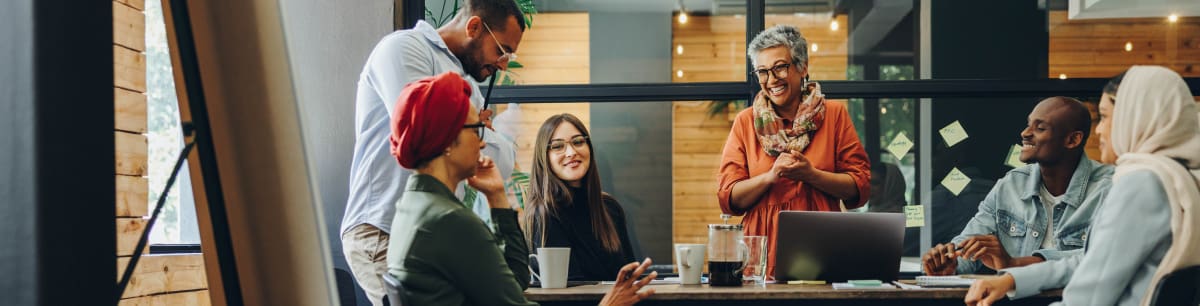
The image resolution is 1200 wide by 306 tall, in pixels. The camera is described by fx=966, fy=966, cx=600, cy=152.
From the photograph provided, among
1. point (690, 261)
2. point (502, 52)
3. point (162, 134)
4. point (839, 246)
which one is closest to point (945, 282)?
point (839, 246)

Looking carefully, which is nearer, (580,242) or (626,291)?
(626,291)

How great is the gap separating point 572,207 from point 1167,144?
1.90 m

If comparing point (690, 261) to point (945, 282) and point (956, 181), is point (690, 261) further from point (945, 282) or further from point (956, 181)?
point (956, 181)

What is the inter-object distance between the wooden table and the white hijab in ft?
1.61

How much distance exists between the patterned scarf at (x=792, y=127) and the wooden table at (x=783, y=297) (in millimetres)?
913

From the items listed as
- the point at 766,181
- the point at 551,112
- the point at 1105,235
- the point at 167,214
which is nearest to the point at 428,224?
the point at 1105,235

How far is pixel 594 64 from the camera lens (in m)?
4.49

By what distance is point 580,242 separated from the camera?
10.7ft

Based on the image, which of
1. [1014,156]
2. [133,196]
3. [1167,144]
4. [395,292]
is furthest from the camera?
[1014,156]

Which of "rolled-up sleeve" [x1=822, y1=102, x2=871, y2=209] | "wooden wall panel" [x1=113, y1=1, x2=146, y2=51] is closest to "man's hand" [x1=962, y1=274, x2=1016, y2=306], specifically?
"rolled-up sleeve" [x1=822, y1=102, x2=871, y2=209]

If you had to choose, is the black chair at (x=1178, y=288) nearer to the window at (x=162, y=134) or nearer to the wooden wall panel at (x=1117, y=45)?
the wooden wall panel at (x=1117, y=45)

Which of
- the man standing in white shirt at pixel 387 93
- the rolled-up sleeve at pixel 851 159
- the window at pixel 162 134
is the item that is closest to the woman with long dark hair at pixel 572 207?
the man standing in white shirt at pixel 387 93

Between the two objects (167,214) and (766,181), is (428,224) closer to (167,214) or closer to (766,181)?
(766,181)

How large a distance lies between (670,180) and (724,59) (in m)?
0.63
